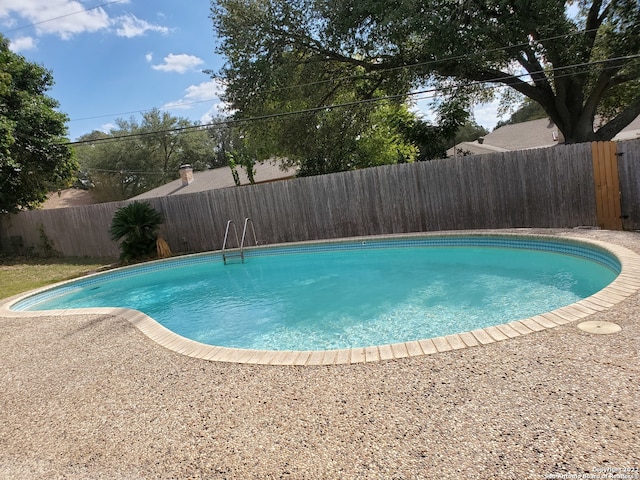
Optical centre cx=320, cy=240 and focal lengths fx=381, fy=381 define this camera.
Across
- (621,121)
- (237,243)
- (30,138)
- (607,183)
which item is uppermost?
(30,138)

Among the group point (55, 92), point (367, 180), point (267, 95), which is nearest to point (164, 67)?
point (55, 92)

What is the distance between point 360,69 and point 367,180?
5340 mm

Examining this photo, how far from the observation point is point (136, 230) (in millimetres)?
10797

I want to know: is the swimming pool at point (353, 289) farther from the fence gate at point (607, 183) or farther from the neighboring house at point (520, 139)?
the neighboring house at point (520, 139)

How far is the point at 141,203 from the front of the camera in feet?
37.4

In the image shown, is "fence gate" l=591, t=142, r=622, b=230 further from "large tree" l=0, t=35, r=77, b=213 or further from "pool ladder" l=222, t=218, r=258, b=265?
"large tree" l=0, t=35, r=77, b=213

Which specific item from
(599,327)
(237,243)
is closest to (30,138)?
(237,243)

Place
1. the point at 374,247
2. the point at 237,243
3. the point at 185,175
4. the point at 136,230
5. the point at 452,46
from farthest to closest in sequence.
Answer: the point at 185,175 < the point at 237,243 < the point at 136,230 < the point at 452,46 < the point at 374,247

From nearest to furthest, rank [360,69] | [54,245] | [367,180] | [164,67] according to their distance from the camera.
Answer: [367,180]
[360,69]
[54,245]
[164,67]

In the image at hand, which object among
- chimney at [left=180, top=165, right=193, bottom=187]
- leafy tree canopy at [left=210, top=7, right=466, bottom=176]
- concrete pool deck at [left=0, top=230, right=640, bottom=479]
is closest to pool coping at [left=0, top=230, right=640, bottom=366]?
concrete pool deck at [left=0, top=230, right=640, bottom=479]

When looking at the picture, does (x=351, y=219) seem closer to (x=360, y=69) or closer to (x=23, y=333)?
(x=360, y=69)

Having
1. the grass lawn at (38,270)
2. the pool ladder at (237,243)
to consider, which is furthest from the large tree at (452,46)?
the grass lawn at (38,270)

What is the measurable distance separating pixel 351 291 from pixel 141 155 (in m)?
31.4

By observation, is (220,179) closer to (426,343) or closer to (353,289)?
(353,289)
